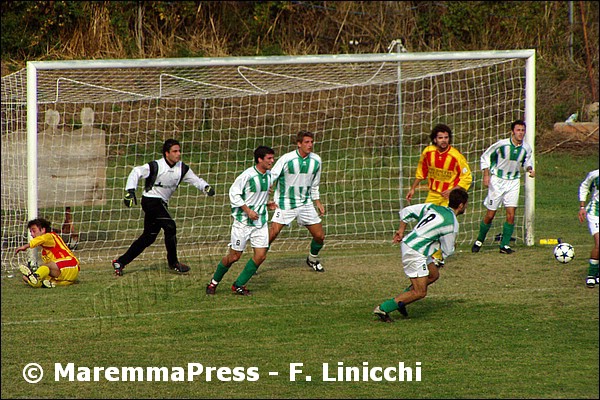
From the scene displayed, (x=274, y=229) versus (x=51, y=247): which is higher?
(x=274, y=229)

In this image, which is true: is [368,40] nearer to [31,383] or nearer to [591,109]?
[591,109]

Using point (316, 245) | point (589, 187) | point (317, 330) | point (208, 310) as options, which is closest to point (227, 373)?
point (317, 330)

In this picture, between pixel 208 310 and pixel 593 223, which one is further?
pixel 593 223

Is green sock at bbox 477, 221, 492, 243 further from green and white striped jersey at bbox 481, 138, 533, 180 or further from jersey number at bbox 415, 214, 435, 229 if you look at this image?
jersey number at bbox 415, 214, 435, 229

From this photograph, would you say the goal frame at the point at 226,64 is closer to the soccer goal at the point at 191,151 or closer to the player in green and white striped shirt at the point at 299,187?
the soccer goal at the point at 191,151

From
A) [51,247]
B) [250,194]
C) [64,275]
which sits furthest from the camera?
[64,275]

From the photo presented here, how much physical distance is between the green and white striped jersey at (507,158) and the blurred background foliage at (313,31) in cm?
1066

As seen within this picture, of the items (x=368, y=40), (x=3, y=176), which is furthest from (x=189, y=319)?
(x=368, y=40)

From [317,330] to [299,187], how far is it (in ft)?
9.73

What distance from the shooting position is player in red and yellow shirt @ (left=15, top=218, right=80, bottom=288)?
10.2 m

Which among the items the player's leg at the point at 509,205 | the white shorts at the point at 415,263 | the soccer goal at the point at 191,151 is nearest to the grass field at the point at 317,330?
the player's leg at the point at 509,205

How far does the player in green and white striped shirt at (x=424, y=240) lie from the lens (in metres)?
8.32

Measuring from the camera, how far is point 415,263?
841 cm

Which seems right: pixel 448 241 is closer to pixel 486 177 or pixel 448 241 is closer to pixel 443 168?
pixel 443 168
